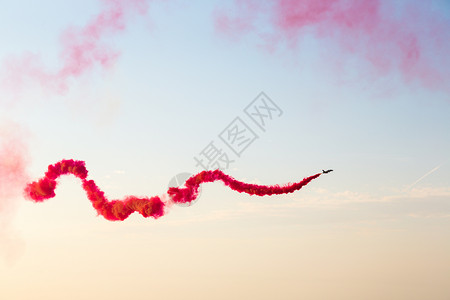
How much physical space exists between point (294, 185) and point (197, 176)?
29.8 ft

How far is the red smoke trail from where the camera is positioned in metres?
49.7

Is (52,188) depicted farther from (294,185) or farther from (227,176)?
(294,185)

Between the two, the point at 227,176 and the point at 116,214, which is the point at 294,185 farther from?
the point at 116,214

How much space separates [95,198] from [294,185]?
1947 centimetres

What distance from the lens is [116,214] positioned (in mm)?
51406

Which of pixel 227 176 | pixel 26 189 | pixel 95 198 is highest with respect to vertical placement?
pixel 26 189

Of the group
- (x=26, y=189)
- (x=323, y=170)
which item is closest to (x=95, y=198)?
(x=26, y=189)

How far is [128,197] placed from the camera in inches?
2028

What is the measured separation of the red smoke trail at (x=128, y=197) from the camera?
49656 mm

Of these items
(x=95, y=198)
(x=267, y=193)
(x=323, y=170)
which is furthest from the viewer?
(x=95, y=198)

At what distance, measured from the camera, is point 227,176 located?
49875 mm

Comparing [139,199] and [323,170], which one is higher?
[139,199]

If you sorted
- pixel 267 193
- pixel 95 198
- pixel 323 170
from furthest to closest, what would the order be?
pixel 95 198 < pixel 267 193 < pixel 323 170

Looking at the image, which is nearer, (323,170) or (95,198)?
(323,170)
